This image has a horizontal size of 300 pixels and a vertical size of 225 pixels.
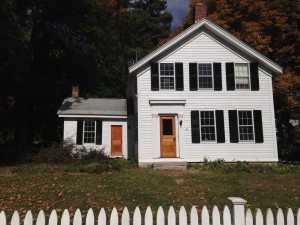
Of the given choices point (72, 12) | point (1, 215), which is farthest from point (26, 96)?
point (1, 215)

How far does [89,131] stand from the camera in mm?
20391

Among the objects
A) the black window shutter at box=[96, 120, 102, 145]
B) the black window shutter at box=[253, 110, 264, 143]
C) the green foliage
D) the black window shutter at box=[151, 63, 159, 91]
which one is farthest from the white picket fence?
the black window shutter at box=[96, 120, 102, 145]

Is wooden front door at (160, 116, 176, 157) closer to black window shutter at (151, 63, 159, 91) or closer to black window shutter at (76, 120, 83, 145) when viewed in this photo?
black window shutter at (151, 63, 159, 91)

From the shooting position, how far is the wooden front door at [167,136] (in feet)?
56.4

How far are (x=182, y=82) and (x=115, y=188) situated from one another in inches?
357

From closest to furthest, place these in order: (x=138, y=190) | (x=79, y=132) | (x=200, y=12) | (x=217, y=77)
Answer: (x=138, y=190) → (x=217, y=77) → (x=200, y=12) → (x=79, y=132)

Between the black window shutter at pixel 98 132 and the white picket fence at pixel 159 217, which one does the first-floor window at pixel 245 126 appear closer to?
the black window shutter at pixel 98 132

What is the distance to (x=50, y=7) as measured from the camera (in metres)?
24.8

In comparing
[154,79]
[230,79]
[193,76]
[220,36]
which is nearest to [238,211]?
[154,79]

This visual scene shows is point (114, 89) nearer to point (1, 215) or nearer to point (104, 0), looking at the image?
point (104, 0)

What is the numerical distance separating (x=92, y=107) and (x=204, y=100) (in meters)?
8.34

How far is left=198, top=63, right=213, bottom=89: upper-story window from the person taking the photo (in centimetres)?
1783

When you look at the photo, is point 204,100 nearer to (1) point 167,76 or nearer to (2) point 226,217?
(1) point 167,76

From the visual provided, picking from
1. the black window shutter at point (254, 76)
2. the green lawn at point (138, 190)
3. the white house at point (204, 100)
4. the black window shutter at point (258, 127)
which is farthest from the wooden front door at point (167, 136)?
the black window shutter at point (254, 76)
